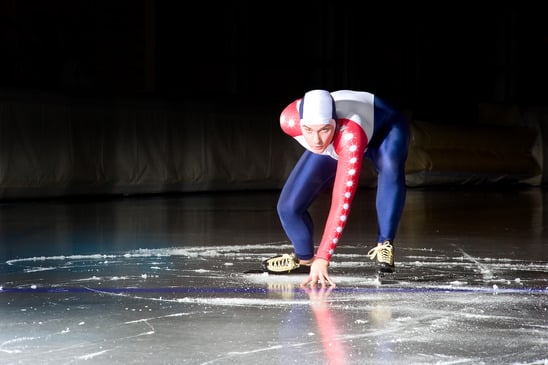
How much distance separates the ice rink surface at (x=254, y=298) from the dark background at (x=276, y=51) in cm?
867

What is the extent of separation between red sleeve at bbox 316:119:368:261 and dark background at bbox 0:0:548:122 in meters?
11.4

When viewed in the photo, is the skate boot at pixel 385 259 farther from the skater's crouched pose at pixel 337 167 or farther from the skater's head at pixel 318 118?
the skater's head at pixel 318 118

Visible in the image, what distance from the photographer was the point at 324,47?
27.2 meters

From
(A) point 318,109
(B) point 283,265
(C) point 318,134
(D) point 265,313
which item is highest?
(A) point 318,109

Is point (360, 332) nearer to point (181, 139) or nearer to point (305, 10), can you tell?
point (181, 139)

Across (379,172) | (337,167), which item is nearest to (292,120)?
(337,167)

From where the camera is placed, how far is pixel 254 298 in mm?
5273

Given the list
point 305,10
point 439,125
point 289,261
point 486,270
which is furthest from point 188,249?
point 305,10

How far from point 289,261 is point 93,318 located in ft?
6.58

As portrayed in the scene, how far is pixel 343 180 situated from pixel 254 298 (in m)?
0.79

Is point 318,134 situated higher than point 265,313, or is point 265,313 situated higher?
point 318,134

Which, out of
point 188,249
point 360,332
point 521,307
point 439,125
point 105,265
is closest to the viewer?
point 360,332

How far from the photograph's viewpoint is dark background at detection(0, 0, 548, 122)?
22.1 metres

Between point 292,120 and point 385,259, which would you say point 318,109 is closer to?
point 292,120
